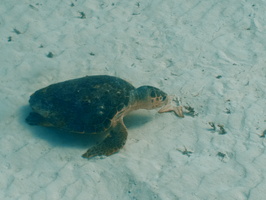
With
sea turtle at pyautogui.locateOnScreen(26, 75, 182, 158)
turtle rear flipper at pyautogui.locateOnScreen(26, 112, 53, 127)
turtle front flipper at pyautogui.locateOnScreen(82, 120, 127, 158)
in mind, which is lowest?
turtle rear flipper at pyautogui.locateOnScreen(26, 112, 53, 127)

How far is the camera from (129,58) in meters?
5.85

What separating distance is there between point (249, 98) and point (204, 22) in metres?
2.64

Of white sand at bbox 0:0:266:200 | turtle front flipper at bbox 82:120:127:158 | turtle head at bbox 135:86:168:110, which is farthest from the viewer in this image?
turtle head at bbox 135:86:168:110

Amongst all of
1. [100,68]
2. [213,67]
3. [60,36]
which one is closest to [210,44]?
[213,67]

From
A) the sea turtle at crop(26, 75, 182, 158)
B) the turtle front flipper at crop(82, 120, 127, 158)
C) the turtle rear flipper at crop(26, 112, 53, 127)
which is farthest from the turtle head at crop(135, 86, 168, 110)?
the turtle rear flipper at crop(26, 112, 53, 127)

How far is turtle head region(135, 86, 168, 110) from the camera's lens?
4418 mm

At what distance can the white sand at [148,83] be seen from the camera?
3.54 metres

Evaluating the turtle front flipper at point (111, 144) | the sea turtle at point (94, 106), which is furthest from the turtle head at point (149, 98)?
the turtle front flipper at point (111, 144)

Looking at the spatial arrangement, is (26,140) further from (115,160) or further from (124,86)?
(124,86)

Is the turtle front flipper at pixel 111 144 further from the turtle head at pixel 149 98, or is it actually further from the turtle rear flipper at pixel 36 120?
the turtle rear flipper at pixel 36 120

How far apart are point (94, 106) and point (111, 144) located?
61 centimetres

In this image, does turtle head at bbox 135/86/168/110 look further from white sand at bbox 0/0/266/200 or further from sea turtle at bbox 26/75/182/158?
white sand at bbox 0/0/266/200

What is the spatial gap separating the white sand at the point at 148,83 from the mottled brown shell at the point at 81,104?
33 cm

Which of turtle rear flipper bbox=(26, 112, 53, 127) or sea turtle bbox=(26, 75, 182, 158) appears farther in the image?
turtle rear flipper bbox=(26, 112, 53, 127)
